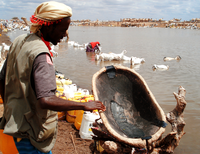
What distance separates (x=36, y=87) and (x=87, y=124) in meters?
2.36

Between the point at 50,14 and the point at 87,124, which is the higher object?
the point at 50,14

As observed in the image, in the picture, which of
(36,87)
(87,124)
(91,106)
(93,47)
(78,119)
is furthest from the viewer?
(93,47)

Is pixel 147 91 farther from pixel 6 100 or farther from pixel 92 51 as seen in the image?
pixel 92 51

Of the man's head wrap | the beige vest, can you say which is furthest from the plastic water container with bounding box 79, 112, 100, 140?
the man's head wrap

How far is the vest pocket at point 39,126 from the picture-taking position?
1.40m

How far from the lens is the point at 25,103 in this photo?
4.58ft

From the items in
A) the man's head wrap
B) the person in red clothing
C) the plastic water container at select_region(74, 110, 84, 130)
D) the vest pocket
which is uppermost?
the man's head wrap

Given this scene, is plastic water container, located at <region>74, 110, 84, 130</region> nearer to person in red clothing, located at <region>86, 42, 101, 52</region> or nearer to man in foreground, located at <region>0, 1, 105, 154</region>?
man in foreground, located at <region>0, 1, 105, 154</region>

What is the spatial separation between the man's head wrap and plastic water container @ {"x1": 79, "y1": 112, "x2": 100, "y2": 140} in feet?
7.42

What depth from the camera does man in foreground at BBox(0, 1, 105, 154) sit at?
1.25 meters

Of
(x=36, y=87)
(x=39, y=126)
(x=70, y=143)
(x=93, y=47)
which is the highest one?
(x=36, y=87)

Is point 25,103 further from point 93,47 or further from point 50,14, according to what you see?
point 93,47

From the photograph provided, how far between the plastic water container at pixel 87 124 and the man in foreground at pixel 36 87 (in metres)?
1.87

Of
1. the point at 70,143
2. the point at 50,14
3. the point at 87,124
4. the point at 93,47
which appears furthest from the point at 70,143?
the point at 93,47
